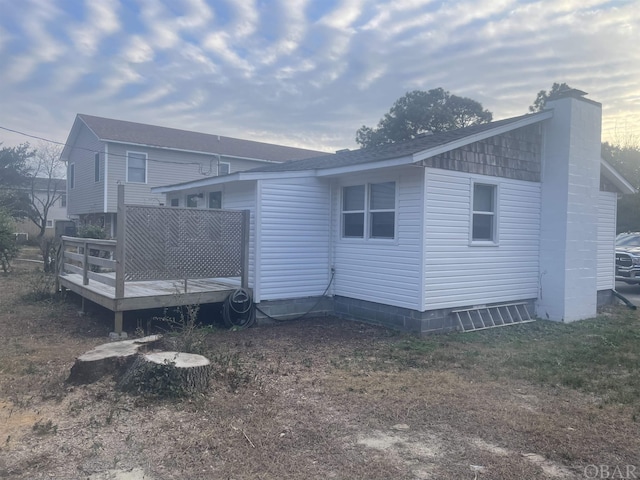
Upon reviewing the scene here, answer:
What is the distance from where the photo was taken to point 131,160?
21.8 m

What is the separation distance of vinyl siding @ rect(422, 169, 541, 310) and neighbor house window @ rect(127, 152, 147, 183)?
16750mm

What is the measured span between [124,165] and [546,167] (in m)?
17.5

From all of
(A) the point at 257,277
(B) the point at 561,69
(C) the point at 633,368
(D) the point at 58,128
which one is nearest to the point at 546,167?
(B) the point at 561,69

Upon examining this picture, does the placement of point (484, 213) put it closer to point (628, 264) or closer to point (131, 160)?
point (628, 264)

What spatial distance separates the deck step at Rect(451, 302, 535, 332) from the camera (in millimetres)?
8898

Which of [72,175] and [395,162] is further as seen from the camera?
[72,175]

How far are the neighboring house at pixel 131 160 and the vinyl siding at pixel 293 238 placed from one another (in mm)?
12013

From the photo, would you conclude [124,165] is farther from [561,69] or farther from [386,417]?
[386,417]

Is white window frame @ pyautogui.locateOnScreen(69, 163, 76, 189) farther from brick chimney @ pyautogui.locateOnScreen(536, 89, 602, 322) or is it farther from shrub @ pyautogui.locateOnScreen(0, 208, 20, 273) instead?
brick chimney @ pyautogui.locateOnScreen(536, 89, 602, 322)

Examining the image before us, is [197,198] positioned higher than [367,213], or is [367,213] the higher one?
[197,198]

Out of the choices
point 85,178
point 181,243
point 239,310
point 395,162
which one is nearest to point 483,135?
point 395,162

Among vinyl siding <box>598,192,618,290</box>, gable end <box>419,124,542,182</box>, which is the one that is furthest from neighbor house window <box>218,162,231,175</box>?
vinyl siding <box>598,192,618,290</box>

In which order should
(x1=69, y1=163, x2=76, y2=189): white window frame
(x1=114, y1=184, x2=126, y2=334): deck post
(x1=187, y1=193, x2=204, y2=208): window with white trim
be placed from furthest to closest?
1. (x1=69, y1=163, x2=76, y2=189): white window frame
2. (x1=187, y1=193, x2=204, y2=208): window with white trim
3. (x1=114, y1=184, x2=126, y2=334): deck post

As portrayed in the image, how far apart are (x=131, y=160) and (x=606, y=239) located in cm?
1839
